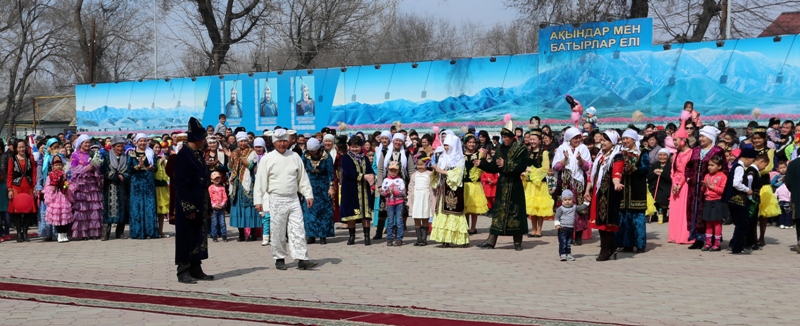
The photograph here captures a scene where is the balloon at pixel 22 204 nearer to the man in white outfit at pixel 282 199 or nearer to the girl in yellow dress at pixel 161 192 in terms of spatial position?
the girl in yellow dress at pixel 161 192

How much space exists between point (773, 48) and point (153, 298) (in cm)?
1491

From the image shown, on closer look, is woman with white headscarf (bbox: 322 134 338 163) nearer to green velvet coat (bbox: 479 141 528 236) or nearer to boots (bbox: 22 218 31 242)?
green velvet coat (bbox: 479 141 528 236)

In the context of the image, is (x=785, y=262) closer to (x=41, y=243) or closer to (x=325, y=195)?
(x=325, y=195)

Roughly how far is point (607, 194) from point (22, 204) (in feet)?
30.9

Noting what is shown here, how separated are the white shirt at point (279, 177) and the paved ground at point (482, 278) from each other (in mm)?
924

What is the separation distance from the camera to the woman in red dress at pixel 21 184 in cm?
1630

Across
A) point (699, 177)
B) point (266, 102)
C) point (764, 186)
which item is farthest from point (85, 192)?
point (266, 102)

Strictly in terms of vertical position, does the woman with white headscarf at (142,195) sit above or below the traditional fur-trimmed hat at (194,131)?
below

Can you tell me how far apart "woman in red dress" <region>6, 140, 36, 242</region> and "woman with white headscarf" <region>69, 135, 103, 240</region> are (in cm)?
79

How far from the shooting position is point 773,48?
799 inches

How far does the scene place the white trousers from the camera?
11.8 m

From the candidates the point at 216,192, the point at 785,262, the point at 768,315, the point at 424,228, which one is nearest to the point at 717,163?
the point at 785,262

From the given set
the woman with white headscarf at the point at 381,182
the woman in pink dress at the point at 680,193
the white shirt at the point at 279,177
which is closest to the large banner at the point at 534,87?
the woman in pink dress at the point at 680,193

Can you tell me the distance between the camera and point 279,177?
1188 centimetres
